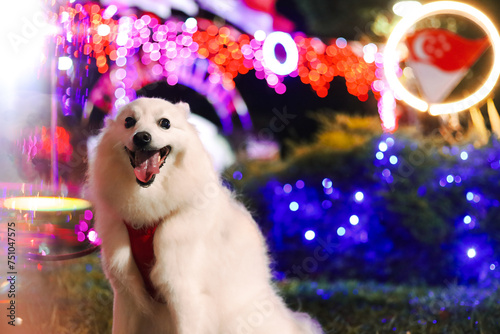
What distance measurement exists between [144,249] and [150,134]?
584 millimetres

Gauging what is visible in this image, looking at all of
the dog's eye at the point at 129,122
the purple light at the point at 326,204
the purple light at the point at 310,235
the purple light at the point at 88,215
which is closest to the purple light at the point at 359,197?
the purple light at the point at 326,204

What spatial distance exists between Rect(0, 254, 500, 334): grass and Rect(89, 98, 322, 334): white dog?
1243mm

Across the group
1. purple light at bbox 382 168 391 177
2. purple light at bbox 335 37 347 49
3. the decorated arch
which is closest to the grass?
purple light at bbox 382 168 391 177

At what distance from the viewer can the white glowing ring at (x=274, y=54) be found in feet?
21.1

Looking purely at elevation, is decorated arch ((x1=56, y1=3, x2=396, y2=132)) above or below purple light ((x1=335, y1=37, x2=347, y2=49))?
below

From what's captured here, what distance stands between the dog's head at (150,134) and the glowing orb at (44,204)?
45.4 inches

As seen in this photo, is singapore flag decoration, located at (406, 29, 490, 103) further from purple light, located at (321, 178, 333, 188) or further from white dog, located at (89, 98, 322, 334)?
white dog, located at (89, 98, 322, 334)

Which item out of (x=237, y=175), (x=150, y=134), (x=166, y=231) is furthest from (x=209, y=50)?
(x=166, y=231)

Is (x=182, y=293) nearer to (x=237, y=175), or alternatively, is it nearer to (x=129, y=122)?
(x=129, y=122)

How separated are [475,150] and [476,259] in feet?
3.96

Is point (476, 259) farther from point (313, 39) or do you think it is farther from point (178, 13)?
point (178, 13)

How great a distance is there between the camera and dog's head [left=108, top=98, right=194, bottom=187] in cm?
235

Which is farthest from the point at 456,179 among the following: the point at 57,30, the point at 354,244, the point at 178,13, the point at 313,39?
the point at 57,30

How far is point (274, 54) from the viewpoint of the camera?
660 centimetres
